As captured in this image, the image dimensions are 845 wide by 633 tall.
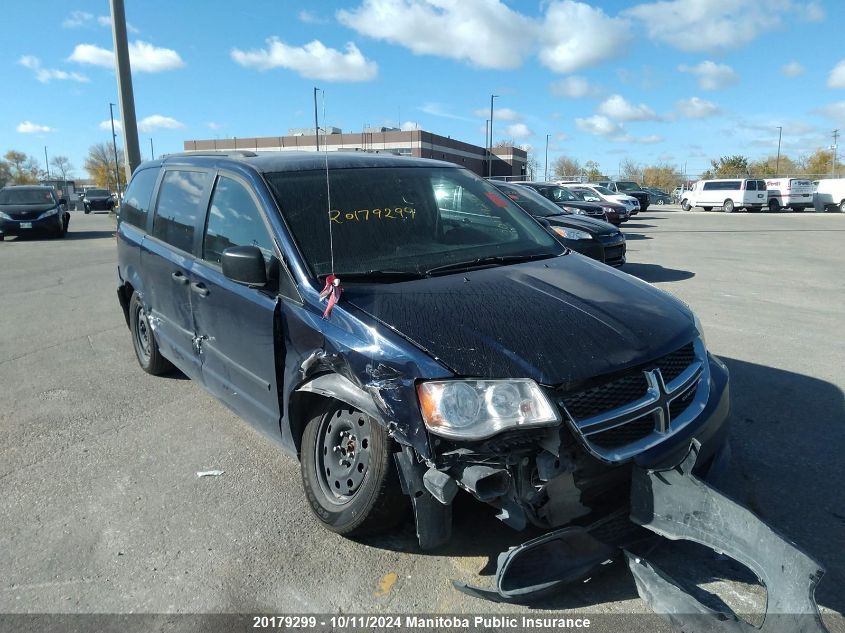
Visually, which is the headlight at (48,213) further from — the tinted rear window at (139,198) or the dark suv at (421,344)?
the dark suv at (421,344)

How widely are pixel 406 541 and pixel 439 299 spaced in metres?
1.21

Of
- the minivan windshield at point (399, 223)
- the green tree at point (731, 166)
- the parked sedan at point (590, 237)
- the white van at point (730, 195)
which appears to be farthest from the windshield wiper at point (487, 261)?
the green tree at point (731, 166)

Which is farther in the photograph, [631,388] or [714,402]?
[714,402]

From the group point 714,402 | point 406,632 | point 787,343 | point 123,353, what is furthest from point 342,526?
point 787,343

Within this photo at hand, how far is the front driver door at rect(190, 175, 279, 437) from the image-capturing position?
336 cm

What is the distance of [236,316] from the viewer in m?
3.57

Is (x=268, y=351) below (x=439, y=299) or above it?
below

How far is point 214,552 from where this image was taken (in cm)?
306

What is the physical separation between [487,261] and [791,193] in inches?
1500

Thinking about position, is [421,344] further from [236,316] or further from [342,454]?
[236,316]

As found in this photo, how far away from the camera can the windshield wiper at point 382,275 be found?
315 centimetres

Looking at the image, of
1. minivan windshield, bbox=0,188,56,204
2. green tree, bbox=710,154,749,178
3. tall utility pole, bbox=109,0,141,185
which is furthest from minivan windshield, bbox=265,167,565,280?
green tree, bbox=710,154,749,178

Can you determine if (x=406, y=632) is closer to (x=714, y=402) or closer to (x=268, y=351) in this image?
(x=268, y=351)

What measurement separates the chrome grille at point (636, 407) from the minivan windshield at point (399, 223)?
1167mm
